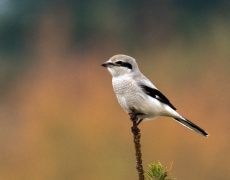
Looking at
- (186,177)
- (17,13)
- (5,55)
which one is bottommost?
(186,177)

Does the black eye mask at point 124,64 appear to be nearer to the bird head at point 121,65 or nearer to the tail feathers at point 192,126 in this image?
the bird head at point 121,65

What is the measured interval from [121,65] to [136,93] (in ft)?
0.33

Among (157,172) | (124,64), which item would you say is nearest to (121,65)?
(124,64)

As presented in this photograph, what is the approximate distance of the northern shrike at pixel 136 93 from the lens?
3.05 meters

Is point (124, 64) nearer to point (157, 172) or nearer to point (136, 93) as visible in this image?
point (136, 93)

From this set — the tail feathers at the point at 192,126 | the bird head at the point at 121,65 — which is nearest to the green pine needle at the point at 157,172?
the tail feathers at the point at 192,126

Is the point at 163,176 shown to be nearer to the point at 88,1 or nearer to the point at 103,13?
the point at 103,13

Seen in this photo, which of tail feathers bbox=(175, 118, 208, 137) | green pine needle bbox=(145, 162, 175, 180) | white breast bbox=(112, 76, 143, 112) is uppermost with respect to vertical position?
white breast bbox=(112, 76, 143, 112)

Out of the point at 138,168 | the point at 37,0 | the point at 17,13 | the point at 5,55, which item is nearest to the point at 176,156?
the point at 5,55

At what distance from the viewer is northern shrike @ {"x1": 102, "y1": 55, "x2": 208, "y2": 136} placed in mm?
3047

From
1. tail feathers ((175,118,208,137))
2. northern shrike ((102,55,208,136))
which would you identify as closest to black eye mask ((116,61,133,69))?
northern shrike ((102,55,208,136))

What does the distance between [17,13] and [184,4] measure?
3.10m

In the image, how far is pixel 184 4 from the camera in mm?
18578

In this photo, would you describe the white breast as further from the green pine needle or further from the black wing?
the green pine needle
